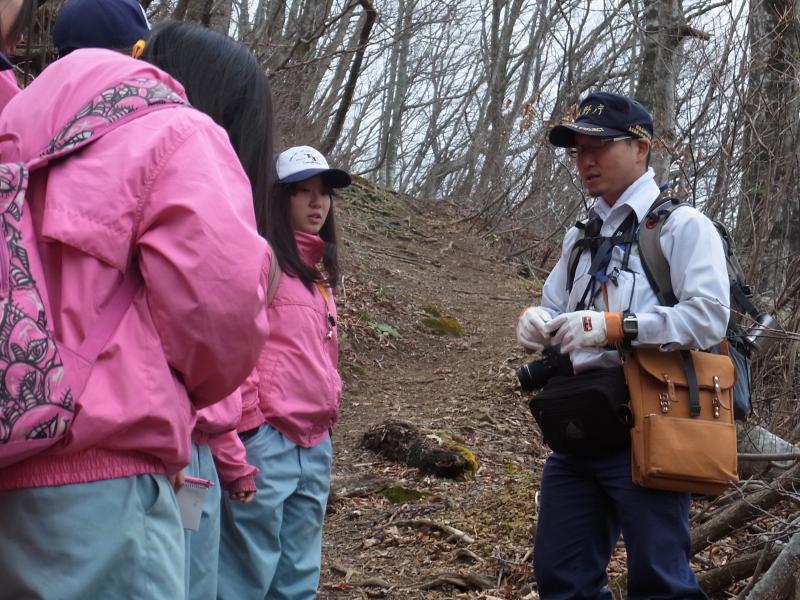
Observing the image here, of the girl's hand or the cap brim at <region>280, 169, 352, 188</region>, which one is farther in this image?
the cap brim at <region>280, 169, 352, 188</region>

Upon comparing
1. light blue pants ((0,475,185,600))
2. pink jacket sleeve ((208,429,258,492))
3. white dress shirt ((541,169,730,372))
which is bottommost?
pink jacket sleeve ((208,429,258,492))

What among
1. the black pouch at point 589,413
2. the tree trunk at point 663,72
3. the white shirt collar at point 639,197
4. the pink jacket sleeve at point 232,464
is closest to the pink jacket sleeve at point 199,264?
the pink jacket sleeve at point 232,464

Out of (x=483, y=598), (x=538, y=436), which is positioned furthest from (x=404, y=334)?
(x=483, y=598)

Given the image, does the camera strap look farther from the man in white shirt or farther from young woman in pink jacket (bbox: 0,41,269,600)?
young woman in pink jacket (bbox: 0,41,269,600)

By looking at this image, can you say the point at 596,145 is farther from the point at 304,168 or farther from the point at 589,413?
the point at 304,168

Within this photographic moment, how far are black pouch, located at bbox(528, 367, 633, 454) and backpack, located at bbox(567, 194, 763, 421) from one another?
340 millimetres

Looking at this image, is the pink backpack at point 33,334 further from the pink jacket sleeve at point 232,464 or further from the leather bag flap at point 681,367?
the leather bag flap at point 681,367

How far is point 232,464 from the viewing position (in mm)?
2943

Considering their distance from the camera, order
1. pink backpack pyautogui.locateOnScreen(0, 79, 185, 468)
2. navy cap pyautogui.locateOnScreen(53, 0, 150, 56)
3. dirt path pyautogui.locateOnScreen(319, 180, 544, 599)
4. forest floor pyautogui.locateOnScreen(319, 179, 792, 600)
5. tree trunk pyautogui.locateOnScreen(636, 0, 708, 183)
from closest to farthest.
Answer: pink backpack pyautogui.locateOnScreen(0, 79, 185, 468) < navy cap pyautogui.locateOnScreen(53, 0, 150, 56) < forest floor pyautogui.locateOnScreen(319, 179, 792, 600) < dirt path pyautogui.locateOnScreen(319, 180, 544, 599) < tree trunk pyautogui.locateOnScreen(636, 0, 708, 183)

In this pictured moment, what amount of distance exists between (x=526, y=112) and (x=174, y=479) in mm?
13187

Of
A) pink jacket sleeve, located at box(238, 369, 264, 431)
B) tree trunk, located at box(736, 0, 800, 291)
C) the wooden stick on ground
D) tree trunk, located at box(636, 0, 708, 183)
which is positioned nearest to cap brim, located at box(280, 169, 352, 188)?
pink jacket sleeve, located at box(238, 369, 264, 431)

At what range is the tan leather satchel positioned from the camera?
2.97 metres

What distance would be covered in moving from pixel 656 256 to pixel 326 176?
1.35 meters

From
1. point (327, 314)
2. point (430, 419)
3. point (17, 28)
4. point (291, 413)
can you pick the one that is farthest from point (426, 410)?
point (17, 28)
